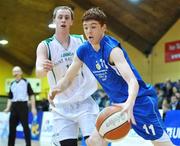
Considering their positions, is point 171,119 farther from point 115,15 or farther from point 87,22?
point 115,15

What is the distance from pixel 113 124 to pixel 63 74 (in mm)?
1105

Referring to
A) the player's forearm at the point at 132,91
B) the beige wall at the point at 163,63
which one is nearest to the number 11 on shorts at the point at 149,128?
the player's forearm at the point at 132,91

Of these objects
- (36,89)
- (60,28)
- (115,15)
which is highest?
(115,15)

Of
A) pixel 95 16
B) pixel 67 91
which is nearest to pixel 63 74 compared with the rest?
pixel 67 91

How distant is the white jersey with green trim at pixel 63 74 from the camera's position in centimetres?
431

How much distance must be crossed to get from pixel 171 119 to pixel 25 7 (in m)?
11.2

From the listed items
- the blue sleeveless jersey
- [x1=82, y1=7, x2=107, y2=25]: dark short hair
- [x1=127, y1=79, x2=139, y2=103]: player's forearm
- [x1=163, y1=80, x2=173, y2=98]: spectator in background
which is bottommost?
[x1=127, y1=79, x2=139, y2=103]: player's forearm

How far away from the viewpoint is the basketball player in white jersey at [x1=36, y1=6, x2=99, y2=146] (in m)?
4.26

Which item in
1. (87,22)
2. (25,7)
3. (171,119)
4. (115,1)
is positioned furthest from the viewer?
(25,7)

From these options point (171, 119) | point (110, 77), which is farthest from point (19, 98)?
point (110, 77)

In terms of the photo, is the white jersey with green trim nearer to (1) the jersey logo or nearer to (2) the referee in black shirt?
(1) the jersey logo

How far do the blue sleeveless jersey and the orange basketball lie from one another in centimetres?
34

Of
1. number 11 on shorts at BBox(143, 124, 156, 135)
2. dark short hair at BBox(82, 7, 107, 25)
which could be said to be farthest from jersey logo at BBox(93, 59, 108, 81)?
number 11 on shorts at BBox(143, 124, 156, 135)

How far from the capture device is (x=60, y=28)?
14.1 ft
